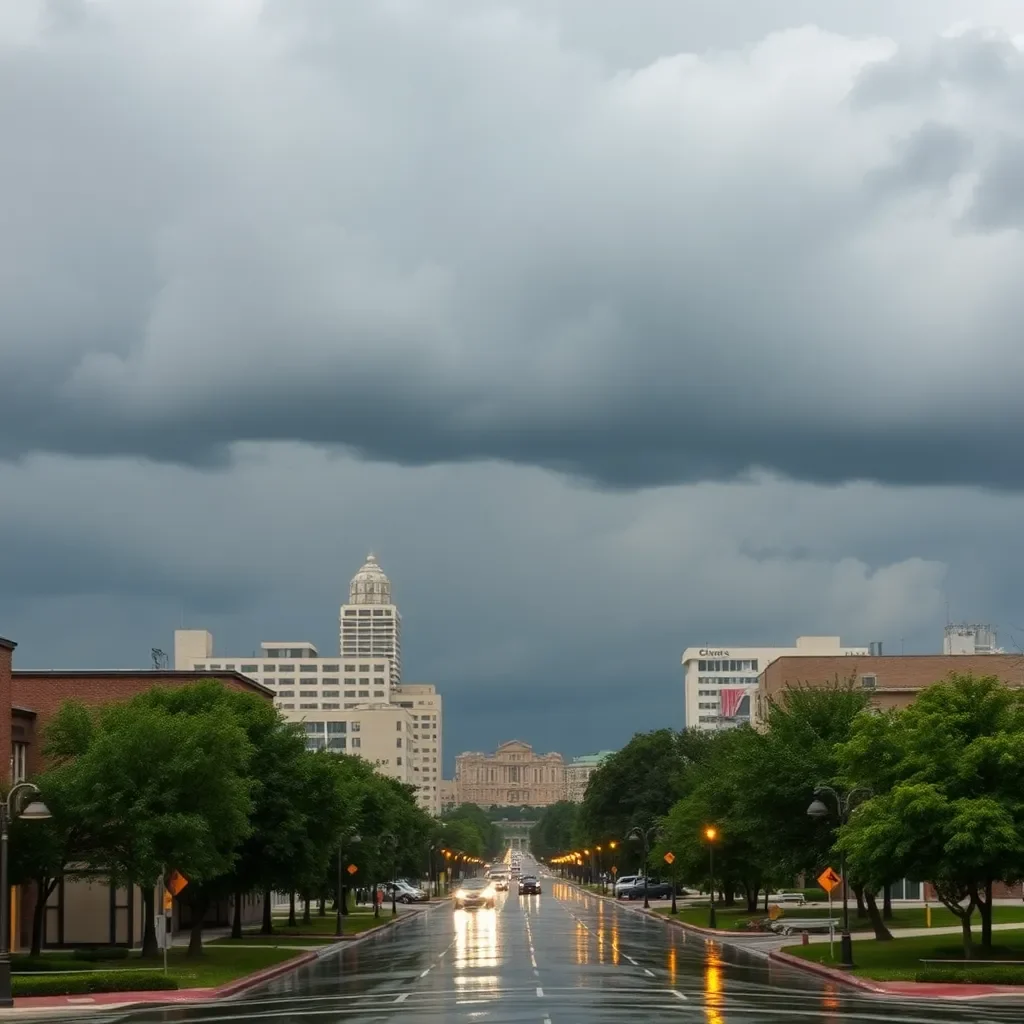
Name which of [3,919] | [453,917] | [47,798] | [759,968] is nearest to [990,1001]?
[759,968]

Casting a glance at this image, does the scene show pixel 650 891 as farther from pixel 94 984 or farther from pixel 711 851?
pixel 94 984

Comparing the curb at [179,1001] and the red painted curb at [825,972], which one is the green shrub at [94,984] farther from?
the red painted curb at [825,972]

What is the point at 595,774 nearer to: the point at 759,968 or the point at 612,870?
the point at 612,870

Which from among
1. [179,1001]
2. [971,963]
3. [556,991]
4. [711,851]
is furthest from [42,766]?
[971,963]

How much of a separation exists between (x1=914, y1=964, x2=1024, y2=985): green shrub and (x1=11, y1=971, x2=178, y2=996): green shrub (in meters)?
19.9

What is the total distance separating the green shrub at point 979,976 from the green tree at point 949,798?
11.7 ft

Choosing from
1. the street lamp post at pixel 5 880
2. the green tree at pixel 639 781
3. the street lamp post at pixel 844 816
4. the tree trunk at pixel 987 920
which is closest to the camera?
the street lamp post at pixel 5 880

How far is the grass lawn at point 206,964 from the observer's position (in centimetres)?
4497

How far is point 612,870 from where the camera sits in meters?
167

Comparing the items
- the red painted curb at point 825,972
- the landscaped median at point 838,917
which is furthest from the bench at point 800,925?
the red painted curb at point 825,972

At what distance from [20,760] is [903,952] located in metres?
36.7

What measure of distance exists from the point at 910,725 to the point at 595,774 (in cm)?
11392

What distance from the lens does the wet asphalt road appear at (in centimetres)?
3178

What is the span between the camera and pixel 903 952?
172 feet
